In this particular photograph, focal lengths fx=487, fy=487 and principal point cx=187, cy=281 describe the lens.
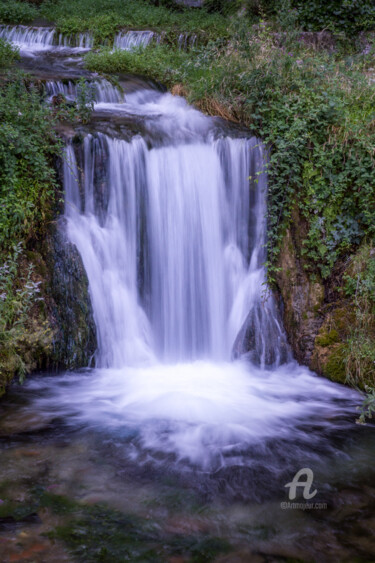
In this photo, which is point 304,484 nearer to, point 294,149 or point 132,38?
point 294,149

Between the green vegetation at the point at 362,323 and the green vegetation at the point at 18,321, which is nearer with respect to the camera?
the green vegetation at the point at 18,321

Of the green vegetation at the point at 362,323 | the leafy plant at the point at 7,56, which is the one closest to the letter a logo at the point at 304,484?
the green vegetation at the point at 362,323

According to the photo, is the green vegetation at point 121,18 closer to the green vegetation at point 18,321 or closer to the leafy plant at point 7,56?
the leafy plant at point 7,56

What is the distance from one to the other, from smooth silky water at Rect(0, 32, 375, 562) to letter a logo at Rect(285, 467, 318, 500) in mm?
55

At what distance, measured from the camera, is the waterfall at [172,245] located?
6629 millimetres

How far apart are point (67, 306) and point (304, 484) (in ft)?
11.7

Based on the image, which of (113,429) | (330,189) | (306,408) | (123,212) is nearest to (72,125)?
(123,212)

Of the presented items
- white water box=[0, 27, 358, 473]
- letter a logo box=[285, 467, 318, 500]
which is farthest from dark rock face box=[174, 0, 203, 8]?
letter a logo box=[285, 467, 318, 500]

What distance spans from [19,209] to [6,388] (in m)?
2.06

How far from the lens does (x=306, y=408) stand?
561cm

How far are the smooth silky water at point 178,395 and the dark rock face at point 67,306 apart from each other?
0.47 ft

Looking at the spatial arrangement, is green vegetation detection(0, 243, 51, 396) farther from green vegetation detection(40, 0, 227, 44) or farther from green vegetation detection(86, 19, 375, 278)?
green vegetation detection(40, 0, 227, 44)

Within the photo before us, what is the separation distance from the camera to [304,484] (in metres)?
4.12

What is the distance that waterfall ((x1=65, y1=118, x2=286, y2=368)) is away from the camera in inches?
261
